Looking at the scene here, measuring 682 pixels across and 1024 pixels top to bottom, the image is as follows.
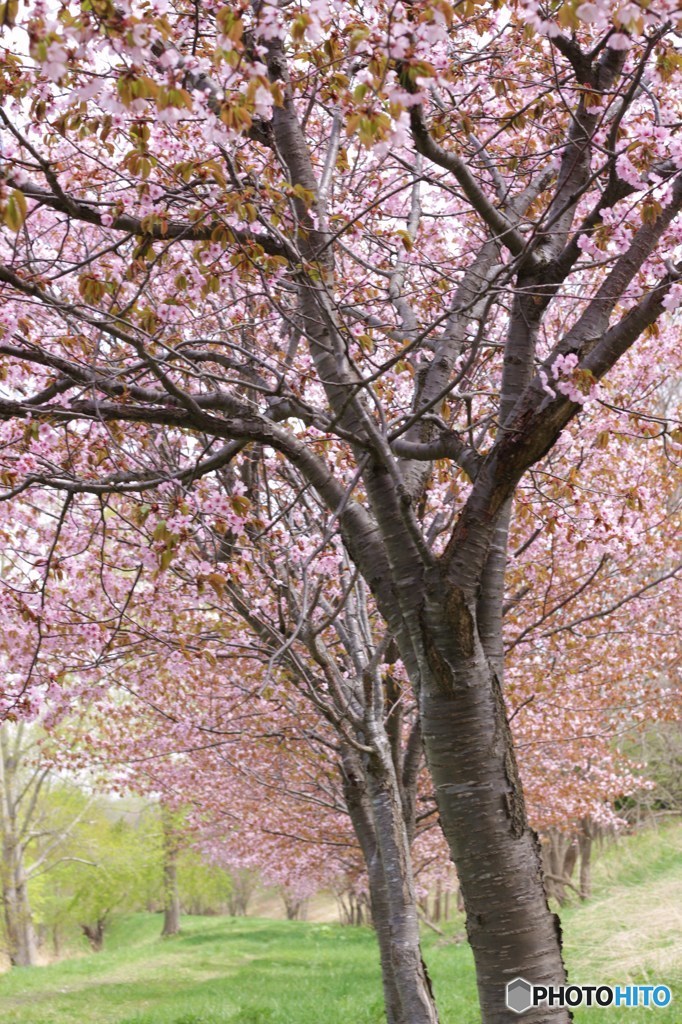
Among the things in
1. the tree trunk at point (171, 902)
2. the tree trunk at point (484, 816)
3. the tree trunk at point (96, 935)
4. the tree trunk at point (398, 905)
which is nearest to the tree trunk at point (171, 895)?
the tree trunk at point (171, 902)

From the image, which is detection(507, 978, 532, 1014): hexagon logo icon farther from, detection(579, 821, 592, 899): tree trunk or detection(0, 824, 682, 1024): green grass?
detection(579, 821, 592, 899): tree trunk

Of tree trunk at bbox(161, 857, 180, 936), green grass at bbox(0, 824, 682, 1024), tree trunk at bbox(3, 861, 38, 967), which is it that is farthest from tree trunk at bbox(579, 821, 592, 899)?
tree trunk at bbox(161, 857, 180, 936)

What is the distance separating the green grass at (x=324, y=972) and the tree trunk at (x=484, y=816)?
4632 millimetres

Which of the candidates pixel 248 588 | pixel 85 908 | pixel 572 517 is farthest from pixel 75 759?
pixel 85 908

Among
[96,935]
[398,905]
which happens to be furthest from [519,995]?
[96,935]

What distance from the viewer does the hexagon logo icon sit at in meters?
3.27

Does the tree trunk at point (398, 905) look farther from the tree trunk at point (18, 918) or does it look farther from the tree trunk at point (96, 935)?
the tree trunk at point (96, 935)

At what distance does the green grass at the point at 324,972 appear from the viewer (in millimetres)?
9773

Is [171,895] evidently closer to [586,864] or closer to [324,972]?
[324,972]

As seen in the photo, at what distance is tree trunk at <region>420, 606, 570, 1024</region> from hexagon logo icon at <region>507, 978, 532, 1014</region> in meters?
0.02

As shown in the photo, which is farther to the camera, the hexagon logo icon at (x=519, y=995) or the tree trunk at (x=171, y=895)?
the tree trunk at (x=171, y=895)

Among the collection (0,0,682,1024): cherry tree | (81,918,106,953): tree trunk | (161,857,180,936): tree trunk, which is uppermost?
(0,0,682,1024): cherry tree

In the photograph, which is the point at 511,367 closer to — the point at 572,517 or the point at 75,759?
the point at 572,517

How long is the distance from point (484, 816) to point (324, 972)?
14642 millimetres
